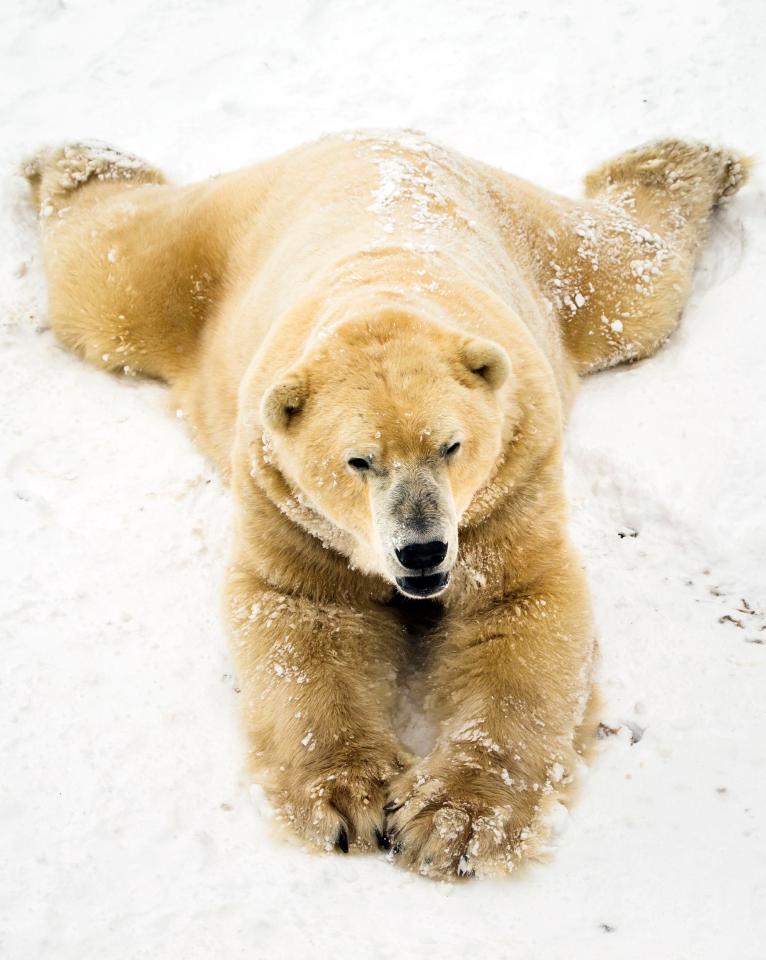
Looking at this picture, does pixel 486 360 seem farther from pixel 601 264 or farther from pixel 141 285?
pixel 141 285

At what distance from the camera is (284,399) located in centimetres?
309

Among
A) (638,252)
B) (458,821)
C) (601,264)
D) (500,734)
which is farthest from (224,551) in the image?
(638,252)

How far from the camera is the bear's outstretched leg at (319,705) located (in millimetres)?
3041

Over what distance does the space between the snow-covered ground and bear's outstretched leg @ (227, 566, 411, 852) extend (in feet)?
0.39

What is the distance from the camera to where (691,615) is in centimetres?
378

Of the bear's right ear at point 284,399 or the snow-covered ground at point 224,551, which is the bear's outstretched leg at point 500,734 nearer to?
the snow-covered ground at point 224,551

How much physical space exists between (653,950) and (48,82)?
7.07 metres

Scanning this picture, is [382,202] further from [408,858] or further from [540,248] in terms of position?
[408,858]

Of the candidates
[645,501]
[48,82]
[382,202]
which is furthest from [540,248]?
[48,82]

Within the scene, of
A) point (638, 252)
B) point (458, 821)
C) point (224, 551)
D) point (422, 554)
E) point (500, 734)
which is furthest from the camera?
point (638, 252)

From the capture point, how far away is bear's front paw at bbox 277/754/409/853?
118 inches

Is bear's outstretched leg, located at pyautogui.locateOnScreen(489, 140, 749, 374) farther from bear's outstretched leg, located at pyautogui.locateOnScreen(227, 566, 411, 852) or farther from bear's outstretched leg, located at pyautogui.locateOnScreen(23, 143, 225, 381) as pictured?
bear's outstretched leg, located at pyautogui.locateOnScreen(227, 566, 411, 852)

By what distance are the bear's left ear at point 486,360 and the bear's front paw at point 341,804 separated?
51.7 inches

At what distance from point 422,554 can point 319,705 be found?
2.64ft
